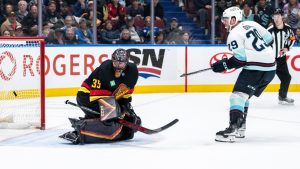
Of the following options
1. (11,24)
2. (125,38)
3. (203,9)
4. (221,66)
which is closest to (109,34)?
(125,38)

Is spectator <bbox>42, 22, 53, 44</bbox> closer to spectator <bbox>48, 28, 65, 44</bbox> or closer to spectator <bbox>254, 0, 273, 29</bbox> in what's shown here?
spectator <bbox>48, 28, 65, 44</bbox>

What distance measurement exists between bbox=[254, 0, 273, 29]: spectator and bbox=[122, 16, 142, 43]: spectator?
2.14m

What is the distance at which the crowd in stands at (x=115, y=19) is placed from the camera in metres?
→ 10.9

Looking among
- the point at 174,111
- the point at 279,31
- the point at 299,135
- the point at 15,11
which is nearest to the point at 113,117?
the point at 299,135

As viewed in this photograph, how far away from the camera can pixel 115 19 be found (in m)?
11.8

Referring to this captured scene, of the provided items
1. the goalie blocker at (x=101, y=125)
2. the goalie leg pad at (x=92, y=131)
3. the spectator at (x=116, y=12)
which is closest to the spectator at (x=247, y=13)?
the spectator at (x=116, y=12)

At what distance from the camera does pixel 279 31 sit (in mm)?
9758

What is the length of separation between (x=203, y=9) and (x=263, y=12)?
1092 mm

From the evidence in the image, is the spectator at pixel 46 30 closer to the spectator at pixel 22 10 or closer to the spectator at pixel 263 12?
the spectator at pixel 22 10

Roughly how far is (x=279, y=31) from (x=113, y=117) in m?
4.31

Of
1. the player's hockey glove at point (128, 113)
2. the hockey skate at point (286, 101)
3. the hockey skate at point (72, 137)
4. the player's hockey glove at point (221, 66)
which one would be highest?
the player's hockey glove at point (221, 66)

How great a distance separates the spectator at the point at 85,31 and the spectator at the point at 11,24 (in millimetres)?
1035

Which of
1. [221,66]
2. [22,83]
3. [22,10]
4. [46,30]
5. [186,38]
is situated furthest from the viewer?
[186,38]

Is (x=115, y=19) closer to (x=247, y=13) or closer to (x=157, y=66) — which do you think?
(x=157, y=66)
